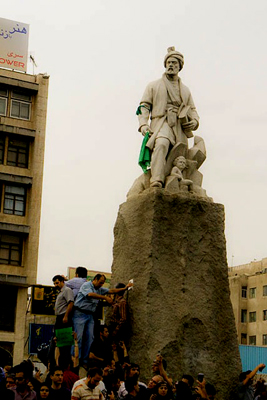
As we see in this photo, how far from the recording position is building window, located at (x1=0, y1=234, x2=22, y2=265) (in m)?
41.6

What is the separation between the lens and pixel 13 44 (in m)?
43.0

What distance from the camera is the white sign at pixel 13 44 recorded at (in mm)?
42844

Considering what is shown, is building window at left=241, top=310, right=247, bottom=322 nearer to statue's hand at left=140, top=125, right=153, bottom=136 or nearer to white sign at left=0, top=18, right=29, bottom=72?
white sign at left=0, top=18, right=29, bottom=72

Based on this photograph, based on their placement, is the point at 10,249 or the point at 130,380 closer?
the point at 130,380

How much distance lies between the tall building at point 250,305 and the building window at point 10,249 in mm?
21795

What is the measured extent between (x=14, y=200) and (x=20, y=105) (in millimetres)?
4947

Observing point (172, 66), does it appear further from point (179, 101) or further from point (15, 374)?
point (15, 374)

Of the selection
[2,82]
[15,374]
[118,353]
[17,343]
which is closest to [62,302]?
[118,353]

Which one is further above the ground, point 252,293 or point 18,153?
point 18,153

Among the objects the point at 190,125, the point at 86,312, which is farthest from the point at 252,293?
the point at 86,312

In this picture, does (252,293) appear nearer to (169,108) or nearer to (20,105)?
(20,105)

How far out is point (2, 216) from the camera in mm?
41969

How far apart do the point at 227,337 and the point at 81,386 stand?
5059 mm

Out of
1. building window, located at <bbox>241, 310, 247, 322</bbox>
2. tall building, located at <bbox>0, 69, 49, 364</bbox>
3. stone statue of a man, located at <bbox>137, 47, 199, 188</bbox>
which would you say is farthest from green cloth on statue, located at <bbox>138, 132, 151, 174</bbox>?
building window, located at <bbox>241, 310, 247, 322</bbox>
